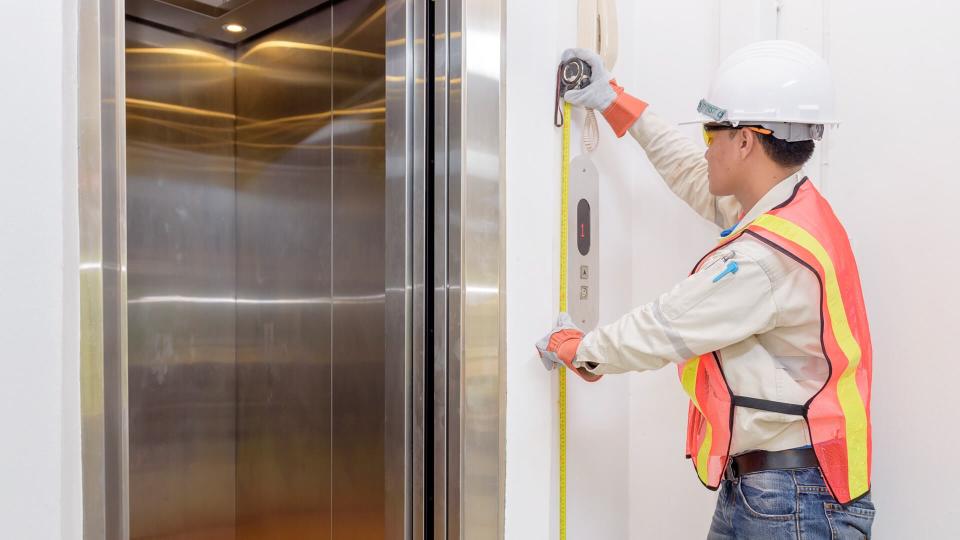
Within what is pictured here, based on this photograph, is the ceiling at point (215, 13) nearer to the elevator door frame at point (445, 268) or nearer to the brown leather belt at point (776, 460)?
the elevator door frame at point (445, 268)

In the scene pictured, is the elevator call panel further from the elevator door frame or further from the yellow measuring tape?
the elevator door frame

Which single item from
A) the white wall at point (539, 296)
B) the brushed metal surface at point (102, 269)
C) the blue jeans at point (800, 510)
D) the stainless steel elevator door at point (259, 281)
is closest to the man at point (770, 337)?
the blue jeans at point (800, 510)

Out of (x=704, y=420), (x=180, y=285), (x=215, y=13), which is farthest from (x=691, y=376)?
(x=215, y=13)

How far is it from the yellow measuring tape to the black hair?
0.48 m

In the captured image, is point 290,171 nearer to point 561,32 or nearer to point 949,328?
point 561,32

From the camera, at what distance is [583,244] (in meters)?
1.96

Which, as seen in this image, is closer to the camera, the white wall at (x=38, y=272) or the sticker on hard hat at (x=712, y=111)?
the white wall at (x=38, y=272)

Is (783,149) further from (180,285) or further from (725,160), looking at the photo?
(180,285)

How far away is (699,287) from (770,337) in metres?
0.23

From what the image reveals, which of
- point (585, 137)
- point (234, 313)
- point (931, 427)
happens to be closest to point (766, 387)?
point (931, 427)

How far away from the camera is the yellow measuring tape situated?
1891 mm

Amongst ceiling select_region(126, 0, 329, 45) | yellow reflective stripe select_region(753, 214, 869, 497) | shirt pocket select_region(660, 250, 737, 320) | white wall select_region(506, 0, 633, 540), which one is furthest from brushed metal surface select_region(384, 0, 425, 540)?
yellow reflective stripe select_region(753, 214, 869, 497)

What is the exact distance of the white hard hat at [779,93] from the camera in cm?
168

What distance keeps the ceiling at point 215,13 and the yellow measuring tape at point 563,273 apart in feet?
2.84
